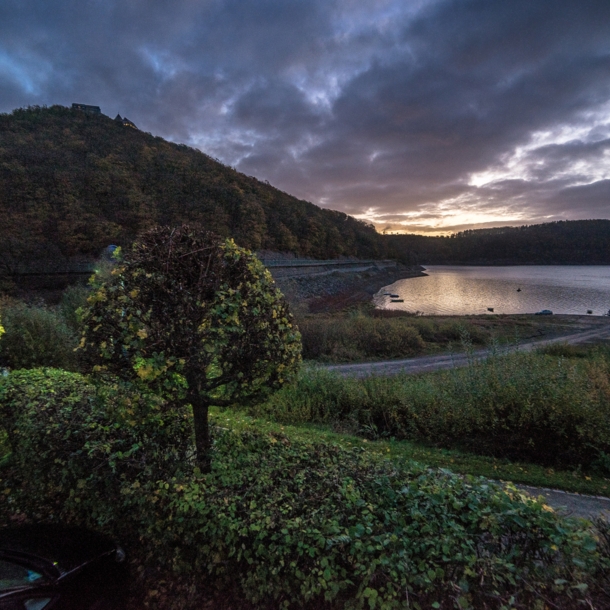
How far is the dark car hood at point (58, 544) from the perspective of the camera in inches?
103

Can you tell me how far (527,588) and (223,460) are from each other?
9.04 ft

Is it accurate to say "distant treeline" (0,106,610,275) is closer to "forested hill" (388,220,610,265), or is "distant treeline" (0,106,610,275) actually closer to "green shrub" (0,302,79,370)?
"green shrub" (0,302,79,370)

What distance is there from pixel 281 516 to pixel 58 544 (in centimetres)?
203

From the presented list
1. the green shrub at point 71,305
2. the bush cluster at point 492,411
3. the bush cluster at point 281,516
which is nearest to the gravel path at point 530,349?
the bush cluster at point 281,516

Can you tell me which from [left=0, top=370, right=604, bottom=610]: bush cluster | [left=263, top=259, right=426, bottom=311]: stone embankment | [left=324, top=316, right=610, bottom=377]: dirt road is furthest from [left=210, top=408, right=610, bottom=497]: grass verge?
[left=263, top=259, right=426, bottom=311]: stone embankment

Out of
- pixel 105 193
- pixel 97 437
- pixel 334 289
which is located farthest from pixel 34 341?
pixel 105 193

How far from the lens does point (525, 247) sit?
441ft

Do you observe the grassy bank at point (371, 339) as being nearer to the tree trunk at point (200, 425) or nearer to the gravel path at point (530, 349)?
the gravel path at point (530, 349)

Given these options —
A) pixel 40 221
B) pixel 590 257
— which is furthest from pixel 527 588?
pixel 590 257

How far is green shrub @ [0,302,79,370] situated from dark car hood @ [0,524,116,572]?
647 cm

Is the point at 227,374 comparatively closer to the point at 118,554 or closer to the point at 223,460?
the point at 223,460

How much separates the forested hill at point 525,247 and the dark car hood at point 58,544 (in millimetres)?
132001

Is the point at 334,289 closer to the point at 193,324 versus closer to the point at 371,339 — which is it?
the point at 371,339

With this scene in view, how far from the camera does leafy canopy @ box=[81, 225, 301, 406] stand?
305 cm
